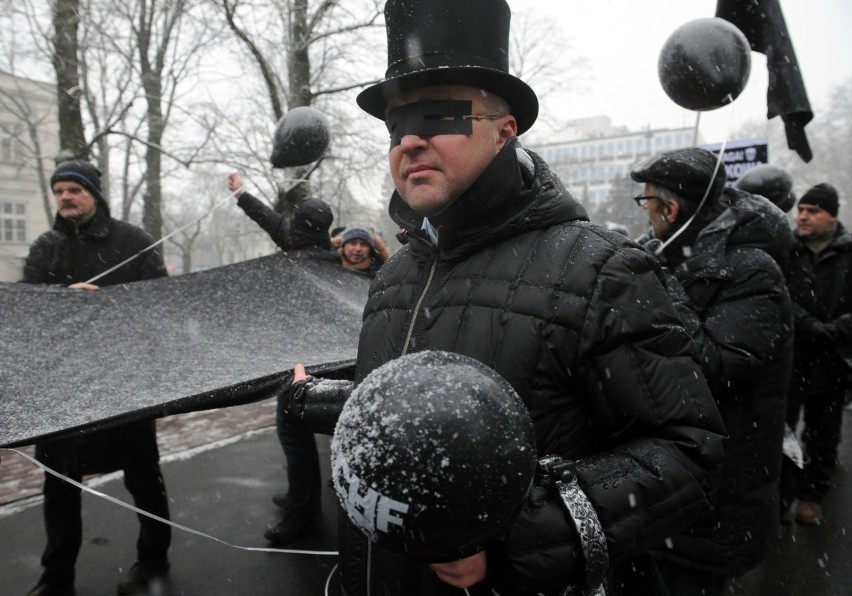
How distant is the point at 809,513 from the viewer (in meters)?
4.36

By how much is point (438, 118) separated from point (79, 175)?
2.87 m

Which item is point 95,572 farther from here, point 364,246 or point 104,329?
point 364,246

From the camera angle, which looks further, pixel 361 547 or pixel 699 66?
pixel 699 66

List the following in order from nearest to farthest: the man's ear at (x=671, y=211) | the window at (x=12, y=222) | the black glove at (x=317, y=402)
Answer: the black glove at (x=317, y=402) < the man's ear at (x=671, y=211) < the window at (x=12, y=222)

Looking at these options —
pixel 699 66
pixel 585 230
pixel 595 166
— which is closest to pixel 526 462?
pixel 585 230

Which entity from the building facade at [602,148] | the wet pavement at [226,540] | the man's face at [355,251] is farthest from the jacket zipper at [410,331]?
the building facade at [602,148]

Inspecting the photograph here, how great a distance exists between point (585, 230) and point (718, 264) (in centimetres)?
121

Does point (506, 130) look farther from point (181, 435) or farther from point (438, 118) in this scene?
point (181, 435)

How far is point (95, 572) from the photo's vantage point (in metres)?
3.68

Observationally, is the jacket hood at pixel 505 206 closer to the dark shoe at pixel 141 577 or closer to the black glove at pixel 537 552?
the black glove at pixel 537 552

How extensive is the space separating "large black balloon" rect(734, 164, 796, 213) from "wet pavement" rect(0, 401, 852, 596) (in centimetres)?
266

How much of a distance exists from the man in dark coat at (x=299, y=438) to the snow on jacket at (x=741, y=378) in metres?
2.59

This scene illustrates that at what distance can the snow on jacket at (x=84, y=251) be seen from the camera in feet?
11.7

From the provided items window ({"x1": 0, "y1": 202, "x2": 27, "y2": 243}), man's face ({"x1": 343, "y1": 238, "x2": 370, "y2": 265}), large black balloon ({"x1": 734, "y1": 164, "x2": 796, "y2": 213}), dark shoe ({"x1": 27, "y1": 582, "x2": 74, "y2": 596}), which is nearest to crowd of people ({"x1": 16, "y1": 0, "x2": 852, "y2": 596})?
dark shoe ({"x1": 27, "y1": 582, "x2": 74, "y2": 596})
